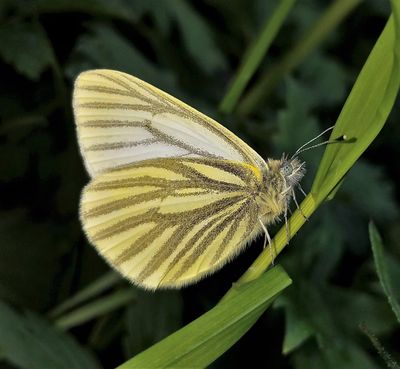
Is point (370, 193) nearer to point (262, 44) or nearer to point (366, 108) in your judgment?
point (262, 44)

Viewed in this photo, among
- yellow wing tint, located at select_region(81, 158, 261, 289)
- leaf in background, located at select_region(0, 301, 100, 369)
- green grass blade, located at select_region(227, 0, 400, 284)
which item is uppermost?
green grass blade, located at select_region(227, 0, 400, 284)

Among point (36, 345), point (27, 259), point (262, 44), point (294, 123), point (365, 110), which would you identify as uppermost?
point (365, 110)

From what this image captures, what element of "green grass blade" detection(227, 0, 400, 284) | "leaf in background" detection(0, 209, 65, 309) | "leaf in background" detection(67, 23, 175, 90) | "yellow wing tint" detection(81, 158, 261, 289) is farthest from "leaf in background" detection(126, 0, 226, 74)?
"green grass blade" detection(227, 0, 400, 284)

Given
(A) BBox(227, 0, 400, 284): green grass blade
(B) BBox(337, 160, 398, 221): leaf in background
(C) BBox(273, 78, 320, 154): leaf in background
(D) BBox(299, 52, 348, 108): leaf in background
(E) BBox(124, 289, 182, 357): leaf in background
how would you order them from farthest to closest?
1. (D) BBox(299, 52, 348, 108): leaf in background
2. (B) BBox(337, 160, 398, 221): leaf in background
3. (C) BBox(273, 78, 320, 154): leaf in background
4. (E) BBox(124, 289, 182, 357): leaf in background
5. (A) BBox(227, 0, 400, 284): green grass blade

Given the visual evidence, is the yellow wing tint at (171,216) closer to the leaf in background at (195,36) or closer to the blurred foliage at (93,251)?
the blurred foliage at (93,251)

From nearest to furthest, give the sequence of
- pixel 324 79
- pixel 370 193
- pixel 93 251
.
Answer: pixel 93 251 < pixel 370 193 < pixel 324 79

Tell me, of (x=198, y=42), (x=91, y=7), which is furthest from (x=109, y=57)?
(x=198, y=42)

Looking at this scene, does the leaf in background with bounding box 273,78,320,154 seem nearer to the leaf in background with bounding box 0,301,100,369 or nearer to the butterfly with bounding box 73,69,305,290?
the butterfly with bounding box 73,69,305,290

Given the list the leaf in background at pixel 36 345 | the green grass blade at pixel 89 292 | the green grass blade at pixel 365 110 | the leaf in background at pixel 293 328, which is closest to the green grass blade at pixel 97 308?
the green grass blade at pixel 89 292
